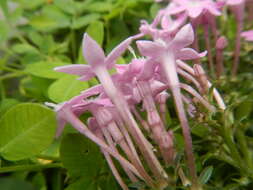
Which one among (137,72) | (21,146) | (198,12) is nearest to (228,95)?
(198,12)

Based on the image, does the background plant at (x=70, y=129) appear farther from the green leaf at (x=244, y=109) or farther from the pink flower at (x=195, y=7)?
the pink flower at (x=195, y=7)

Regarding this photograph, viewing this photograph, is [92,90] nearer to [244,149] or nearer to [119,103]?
[119,103]

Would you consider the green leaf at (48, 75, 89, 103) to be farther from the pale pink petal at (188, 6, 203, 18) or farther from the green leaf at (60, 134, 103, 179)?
the pale pink petal at (188, 6, 203, 18)

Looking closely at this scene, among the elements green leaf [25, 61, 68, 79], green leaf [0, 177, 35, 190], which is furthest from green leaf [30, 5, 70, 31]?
green leaf [0, 177, 35, 190]

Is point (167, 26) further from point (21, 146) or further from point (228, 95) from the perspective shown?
point (21, 146)

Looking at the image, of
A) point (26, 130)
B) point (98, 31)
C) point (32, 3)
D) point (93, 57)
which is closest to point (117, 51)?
point (93, 57)

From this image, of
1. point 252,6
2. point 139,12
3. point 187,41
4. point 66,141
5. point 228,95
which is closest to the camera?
point 187,41
